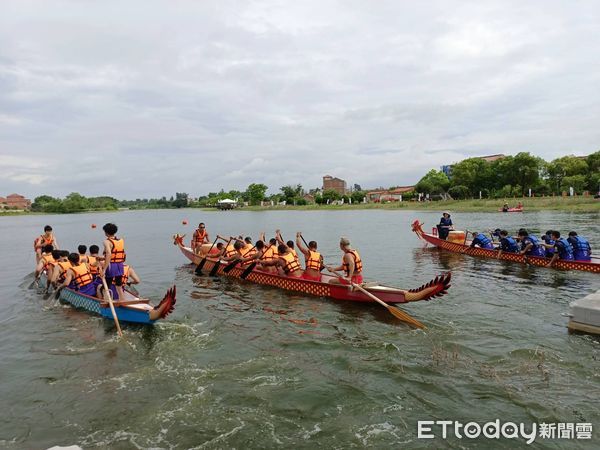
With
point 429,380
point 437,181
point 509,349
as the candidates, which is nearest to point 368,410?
point 429,380

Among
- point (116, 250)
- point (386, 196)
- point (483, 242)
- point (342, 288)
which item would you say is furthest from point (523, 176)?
point (116, 250)

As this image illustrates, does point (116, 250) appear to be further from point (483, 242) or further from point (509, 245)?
point (483, 242)

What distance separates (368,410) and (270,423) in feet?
5.33

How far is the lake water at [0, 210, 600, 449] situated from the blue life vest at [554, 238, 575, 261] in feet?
7.58

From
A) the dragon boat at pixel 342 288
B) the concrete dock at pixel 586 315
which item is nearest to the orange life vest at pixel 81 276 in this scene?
the dragon boat at pixel 342 288

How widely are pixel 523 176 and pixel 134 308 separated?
7522 centimetres

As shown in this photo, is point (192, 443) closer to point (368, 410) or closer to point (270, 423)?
point (270, 423)

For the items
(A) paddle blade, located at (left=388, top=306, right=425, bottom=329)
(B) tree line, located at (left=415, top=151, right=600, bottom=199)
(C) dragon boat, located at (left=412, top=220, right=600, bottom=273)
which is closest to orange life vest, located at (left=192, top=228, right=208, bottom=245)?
(A) paddle blade, located at (left=388, top=306, right=425, bottom=329)

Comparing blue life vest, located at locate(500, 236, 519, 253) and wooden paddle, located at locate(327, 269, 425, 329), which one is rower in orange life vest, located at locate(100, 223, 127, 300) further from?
blue life vest, located at locate(500, 236, 519, 253)

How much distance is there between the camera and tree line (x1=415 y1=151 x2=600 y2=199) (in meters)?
64.4

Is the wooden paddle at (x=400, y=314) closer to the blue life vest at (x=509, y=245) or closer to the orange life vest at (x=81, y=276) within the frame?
the orange life vest at (x=81, y=276)

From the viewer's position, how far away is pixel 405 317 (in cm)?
1037

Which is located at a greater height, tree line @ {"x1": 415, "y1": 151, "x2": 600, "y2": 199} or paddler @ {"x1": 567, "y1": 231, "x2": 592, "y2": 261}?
tree line @ {"x1": 415, "y1": 151, "x2": 600, "y2": 199}

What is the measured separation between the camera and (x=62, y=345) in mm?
10055
